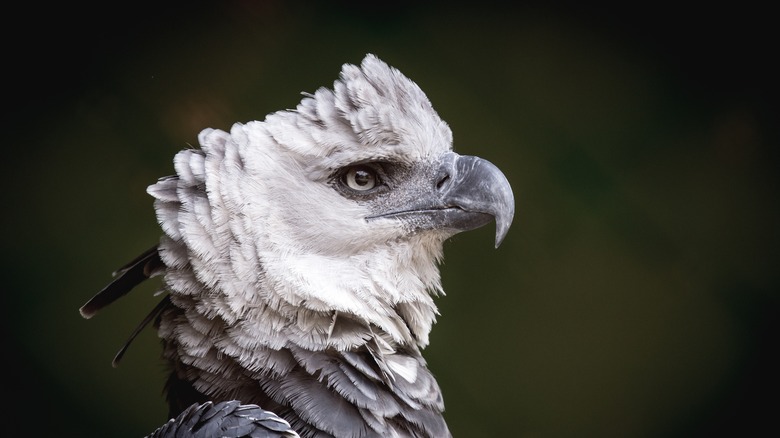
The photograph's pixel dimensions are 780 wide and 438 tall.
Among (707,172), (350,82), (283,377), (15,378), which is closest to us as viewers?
(283,377)

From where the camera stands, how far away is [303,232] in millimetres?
1852

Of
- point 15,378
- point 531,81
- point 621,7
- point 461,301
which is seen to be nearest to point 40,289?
point 15,378

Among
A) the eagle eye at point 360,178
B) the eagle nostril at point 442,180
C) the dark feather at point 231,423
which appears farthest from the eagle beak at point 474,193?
the dark feather at point 231,423

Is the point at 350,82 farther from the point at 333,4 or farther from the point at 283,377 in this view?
the point at 333,4

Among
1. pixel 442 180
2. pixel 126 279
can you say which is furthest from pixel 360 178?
pixel 126 279

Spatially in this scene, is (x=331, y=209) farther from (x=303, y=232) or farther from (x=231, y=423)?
(x=231, y=423)

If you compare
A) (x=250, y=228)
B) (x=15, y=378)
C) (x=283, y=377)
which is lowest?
(x=15, y=378)

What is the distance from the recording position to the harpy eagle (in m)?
1.75

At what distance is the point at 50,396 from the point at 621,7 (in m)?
2.79

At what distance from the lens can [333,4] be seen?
3.01 meters

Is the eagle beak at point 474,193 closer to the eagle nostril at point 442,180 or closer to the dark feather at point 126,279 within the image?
the eagle nostril at point 442,180

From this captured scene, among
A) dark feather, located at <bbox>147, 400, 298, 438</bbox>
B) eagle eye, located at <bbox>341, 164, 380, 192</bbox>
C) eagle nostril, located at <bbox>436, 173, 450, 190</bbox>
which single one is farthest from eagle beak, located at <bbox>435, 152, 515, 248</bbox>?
dark feather, located at <bbox>147, 400, 298, 438</bbox>

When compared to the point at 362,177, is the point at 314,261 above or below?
below

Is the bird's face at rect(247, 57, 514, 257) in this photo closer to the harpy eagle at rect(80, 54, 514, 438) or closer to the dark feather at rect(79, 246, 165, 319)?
the harpy eagle at rect(80, 54, 514, 438)
